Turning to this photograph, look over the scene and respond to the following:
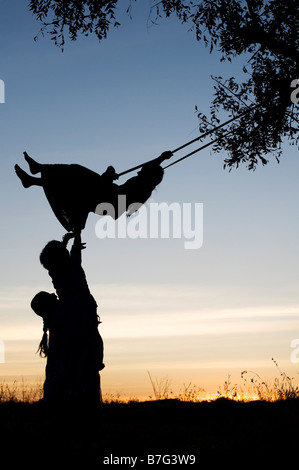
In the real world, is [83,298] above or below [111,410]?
above

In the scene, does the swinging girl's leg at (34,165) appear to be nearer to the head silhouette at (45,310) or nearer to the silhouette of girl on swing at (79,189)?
the silhouette of girl on swing at (79,189)

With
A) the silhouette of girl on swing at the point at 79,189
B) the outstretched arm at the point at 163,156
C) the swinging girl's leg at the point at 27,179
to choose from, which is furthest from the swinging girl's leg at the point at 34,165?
the outstretched arm at the point at 163,156

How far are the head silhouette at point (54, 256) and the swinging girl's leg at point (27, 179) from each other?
1938 mm

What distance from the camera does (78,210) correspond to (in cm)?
955

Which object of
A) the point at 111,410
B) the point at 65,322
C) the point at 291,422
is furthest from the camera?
the point at 111,410

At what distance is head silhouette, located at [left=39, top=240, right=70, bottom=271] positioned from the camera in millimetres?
7941

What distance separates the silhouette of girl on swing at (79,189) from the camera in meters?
9.52

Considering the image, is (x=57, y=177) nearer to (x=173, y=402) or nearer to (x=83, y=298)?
(x=83, y=298)

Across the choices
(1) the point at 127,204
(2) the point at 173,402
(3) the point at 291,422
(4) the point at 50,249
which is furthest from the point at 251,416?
(4) the point at 50,249

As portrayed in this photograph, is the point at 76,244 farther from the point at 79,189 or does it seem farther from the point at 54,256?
the point at 79,189

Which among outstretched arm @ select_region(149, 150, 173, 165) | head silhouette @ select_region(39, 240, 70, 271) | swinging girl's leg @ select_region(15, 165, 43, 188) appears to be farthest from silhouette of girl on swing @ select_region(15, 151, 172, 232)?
head silhouette @ select_region(39, 240, 70, 271)

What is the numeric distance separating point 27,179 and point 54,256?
2.21 metres

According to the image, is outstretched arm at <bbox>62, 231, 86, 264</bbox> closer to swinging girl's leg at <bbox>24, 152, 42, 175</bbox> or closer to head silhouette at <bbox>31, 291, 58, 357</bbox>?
head silhouette at <bbox>31, 291, 58, 357</bbox>

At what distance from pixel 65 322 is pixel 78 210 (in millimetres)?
2253
